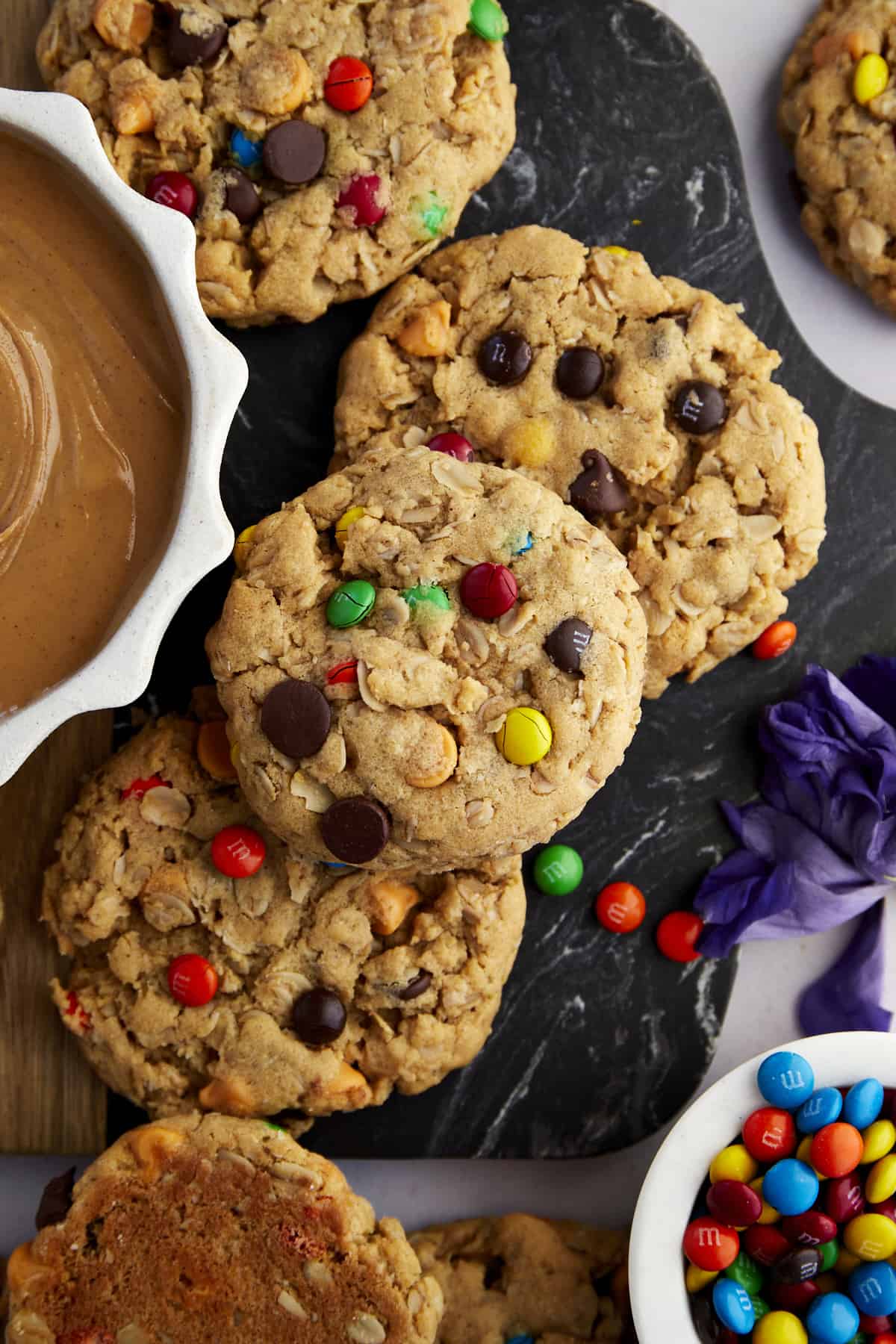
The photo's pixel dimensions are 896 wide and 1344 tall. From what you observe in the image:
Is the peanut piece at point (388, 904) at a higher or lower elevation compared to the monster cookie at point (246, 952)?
higher

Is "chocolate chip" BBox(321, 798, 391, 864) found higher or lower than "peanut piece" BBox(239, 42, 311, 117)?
lower

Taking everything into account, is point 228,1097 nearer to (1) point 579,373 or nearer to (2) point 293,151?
(1) point 579,373

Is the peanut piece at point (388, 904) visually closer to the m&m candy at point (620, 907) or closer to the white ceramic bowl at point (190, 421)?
the m&m candy at point (620, 907)

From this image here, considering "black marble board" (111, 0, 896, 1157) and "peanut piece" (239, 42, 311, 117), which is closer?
"peanut piece" (239, 42, 311, 117)

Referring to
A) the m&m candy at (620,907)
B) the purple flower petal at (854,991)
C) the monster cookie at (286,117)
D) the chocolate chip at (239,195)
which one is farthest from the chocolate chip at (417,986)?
the chocolate chip at (239,195)

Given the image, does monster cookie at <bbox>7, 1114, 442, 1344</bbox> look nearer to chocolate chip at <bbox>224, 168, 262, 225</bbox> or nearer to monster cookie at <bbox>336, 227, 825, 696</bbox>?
monster cookie at <bbox>336, 227, 825, 696</bbox>

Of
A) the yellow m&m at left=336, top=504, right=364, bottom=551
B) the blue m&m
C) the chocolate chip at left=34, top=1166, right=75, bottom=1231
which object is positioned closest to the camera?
the yellow m&m at left=336, top=504, right=364, bottom=551

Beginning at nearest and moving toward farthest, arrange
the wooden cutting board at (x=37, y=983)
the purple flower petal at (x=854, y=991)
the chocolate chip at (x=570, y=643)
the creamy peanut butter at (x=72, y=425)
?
the creamy peanut butter at (x=72, y=425), the chocolate chip at (x=570, y=643), the wooden cutting board at (x=37, y=983), the purple flower petal at (x=854, y=991)

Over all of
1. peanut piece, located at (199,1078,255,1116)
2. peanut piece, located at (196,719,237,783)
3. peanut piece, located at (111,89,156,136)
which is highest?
peanut piece, located at (111,89,156,136)

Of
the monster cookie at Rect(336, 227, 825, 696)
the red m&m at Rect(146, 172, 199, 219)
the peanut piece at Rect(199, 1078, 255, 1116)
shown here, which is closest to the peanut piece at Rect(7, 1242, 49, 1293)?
the peanut piece at Rect(199, 1078, 255, 1116)
